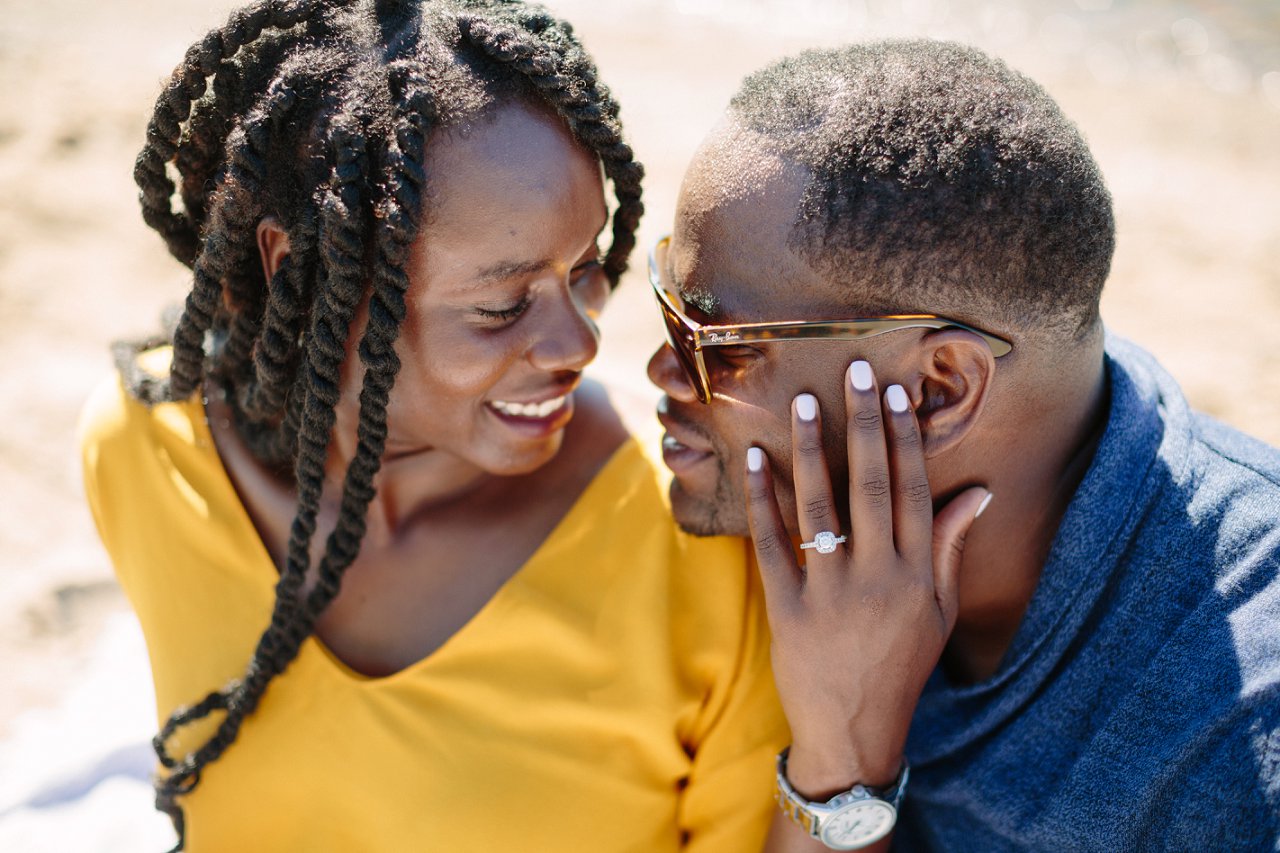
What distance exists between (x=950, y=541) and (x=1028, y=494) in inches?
9.3

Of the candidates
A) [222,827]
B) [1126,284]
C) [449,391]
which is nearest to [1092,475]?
[449,391]

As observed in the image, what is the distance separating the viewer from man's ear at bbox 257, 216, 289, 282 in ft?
7.57

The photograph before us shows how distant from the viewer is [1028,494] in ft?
7.54

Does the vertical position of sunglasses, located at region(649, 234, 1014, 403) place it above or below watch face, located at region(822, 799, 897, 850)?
above

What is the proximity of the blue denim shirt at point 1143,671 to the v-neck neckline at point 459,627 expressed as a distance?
0.91m

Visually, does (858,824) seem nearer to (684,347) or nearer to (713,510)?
(713,510)

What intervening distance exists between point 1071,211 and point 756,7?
8288 millimetres

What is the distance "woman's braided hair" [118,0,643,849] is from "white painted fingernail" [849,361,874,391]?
2.27 ft

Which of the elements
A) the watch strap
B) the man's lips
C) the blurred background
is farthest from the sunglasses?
the watch strap

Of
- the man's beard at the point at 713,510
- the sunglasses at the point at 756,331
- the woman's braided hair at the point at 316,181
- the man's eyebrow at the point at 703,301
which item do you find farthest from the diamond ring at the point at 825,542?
the woman's braided hair at the point at 316,181

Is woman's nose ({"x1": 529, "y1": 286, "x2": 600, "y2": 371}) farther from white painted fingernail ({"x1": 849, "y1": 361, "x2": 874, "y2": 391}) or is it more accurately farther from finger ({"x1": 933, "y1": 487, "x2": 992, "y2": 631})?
finger ({"x1": 933, "y1": 487, "x2": 992, "y2": 631})

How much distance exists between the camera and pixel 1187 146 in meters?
6.99

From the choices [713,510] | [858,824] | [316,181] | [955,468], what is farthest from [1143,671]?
[316,181]

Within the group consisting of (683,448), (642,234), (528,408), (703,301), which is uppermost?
(703,301)
